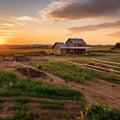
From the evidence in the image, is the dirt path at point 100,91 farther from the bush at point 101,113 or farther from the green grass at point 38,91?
the bush at point 101,113

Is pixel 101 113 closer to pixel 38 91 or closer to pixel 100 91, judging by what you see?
pixel 38 91

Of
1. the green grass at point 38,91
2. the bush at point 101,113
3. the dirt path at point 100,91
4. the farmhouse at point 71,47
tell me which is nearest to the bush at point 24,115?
the green grass at point 38,91

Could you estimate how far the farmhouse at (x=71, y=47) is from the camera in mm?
64438

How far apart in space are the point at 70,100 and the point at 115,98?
305cm

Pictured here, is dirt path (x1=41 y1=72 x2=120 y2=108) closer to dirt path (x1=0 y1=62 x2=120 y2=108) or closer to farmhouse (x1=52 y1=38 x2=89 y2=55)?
dirt path (x1=0 y1=62 x2=120 y2=108)

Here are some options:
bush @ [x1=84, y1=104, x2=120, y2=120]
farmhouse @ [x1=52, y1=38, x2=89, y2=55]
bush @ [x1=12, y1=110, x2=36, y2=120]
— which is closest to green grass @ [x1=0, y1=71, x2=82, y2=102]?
bush @ [x1=12, y1=110, x2=36, y2=120]

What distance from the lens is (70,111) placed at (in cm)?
1189

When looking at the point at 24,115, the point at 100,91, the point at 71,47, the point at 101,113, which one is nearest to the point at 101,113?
the point at 101,113

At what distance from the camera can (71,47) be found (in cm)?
6525

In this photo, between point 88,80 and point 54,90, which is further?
point 88,80

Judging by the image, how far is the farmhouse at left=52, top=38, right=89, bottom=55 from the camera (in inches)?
2537

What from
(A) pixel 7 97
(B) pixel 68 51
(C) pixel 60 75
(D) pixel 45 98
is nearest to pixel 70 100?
(D) pixel 45 98

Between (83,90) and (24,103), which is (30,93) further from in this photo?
(83,90)

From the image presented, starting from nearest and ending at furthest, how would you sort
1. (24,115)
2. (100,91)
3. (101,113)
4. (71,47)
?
1. (101,113)
2. (24,115)
3. (100,91)
4. (71,47)
